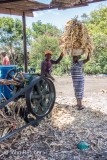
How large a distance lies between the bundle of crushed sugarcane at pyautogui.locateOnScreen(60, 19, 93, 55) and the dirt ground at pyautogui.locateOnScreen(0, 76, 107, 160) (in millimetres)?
1344

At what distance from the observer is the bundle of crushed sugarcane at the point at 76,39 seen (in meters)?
6.86

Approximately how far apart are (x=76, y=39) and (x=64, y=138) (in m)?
2.60

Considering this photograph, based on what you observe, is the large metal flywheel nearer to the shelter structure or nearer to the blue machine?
the blue machine

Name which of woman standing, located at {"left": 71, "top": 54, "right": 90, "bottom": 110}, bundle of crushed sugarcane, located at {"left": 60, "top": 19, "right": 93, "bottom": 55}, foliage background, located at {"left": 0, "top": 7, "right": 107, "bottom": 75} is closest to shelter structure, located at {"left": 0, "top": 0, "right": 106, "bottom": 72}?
bundle of crushed sugarcane, located at {"left": 60, "top": 19, "right": 93, "bottom": 55}

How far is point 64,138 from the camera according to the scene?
511 centimetres

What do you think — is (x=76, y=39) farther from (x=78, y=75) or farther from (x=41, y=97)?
(x=41, y=97)

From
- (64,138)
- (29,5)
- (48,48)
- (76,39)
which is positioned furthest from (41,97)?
(48,48)

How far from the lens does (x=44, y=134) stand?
5.26 metres

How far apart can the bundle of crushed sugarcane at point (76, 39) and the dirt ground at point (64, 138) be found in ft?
4.41

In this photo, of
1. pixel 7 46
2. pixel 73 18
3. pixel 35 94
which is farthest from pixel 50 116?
pixel 7 46

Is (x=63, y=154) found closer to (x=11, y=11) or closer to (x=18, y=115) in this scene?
(x=18, y=115)

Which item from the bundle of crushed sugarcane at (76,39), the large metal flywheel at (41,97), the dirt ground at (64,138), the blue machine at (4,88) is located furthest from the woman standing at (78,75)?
the large metal flywheel at (41,97)

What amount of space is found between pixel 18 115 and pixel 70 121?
45.4 inches

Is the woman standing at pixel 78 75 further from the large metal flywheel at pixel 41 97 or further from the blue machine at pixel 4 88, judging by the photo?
the large metal flywheel at pixel 41 97
